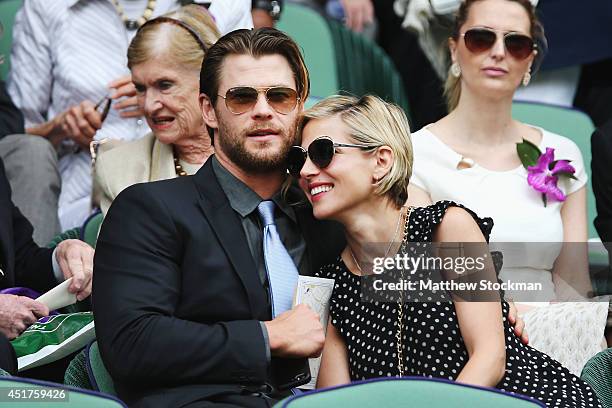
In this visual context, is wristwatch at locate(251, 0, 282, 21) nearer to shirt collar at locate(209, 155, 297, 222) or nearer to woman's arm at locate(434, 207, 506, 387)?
shirt collar at locate(209, 155, 297, 222)

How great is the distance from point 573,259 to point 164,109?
1.41m

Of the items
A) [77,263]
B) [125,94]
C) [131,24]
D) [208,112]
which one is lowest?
[77,263]

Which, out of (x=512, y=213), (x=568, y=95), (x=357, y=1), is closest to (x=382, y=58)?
(x=357, y=1)

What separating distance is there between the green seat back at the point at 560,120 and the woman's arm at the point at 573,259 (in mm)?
643

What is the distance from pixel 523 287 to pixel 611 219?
1.32 feet

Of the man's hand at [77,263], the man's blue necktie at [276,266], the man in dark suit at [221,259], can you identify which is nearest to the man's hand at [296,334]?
the man in dark suit at [221,259]

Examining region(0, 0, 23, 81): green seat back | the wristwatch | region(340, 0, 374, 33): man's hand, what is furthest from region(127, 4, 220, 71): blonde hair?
region(340, 0, 374, 33): man's hand

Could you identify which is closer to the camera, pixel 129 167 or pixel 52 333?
pixel 52 333

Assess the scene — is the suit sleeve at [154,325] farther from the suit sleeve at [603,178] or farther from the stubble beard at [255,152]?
the suit sleeve at [603,178]

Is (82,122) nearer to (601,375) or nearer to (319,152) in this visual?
(319,152)

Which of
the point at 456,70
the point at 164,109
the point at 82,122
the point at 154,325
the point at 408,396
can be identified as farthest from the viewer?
the point at 82,122

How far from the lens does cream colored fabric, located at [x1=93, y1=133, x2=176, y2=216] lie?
4148 mm

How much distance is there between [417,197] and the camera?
4.13 meters

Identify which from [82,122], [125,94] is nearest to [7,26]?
[82,122]
